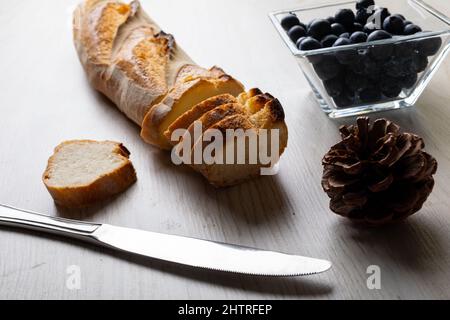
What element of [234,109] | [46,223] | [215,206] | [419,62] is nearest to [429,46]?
[419,62]

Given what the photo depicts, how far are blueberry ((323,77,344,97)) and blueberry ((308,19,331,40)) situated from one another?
9 centimetres

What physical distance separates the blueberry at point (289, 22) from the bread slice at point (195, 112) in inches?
10.7

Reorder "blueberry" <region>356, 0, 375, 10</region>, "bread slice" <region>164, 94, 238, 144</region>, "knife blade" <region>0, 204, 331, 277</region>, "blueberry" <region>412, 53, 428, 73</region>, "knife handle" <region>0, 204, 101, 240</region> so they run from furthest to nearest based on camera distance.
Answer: "blueberry" <region>356, 0, 375, 10</region>, "blueberry" <region>412, 53, 428, 73</region>, "bread slice" <region>164, 94, 238, 144</region>, "knife handle" <region>0, 204, 101, 240</region>, "knife blade" <region>0, 204, 331, 277</region>

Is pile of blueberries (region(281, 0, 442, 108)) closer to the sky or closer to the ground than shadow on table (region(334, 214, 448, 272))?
closer to the sky

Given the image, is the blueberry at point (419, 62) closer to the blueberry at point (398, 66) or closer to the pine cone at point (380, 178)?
the blueberry at point (398, 66)

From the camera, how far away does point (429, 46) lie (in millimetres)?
1226

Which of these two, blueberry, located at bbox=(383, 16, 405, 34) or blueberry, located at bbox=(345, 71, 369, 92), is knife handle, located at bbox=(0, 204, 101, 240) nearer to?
blueberry, located at bbox=(345, 71, 369, 92)

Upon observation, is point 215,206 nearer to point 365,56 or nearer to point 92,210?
point 92,210

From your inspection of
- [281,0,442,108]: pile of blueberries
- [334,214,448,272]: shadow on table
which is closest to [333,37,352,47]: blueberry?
[281,0,442,108]: pile of blueberries

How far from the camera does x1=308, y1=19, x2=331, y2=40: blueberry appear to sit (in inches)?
49.3

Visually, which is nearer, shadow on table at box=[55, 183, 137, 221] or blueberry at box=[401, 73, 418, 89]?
shadow on table at box=[55, 183, 137, 221]

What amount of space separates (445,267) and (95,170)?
596 millimetres

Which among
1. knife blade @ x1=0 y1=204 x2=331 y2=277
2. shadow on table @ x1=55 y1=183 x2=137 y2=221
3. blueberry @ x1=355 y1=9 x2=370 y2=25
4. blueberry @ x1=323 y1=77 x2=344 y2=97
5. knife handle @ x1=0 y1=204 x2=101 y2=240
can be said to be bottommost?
shadow on table @ x1=55 y1=183 x2=137 y2=221

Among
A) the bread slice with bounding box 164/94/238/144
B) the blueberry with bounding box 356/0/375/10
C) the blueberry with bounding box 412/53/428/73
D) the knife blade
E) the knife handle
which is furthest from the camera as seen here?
the blueberry with bounding box 356/0/375/10
